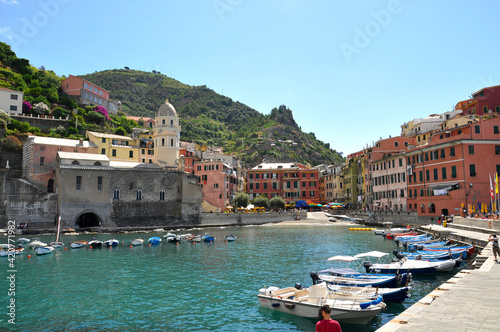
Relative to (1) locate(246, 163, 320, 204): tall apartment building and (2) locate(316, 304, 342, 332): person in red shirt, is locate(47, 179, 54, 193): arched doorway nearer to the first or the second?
(1) locate(246, 163, 320, 204): tall apartment building

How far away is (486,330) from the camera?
28.9 ft

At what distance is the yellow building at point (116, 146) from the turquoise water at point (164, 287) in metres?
37.1

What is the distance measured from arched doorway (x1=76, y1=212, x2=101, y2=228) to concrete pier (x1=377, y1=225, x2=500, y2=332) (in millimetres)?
55678

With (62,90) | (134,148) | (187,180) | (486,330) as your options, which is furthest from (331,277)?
(62,90)

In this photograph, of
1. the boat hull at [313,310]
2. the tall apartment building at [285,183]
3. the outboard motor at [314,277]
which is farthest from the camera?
the tall apartment building at [285,183]

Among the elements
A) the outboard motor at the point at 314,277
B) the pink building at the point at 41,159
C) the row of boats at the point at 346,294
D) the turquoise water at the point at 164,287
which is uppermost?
the pink building at the point at 41,159

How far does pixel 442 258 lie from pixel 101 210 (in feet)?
164

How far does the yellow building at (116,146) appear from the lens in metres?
70.8

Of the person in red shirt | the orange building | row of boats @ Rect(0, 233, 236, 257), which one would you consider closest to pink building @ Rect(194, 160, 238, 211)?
row of boats @ Rect(0, 233, 236, 257)

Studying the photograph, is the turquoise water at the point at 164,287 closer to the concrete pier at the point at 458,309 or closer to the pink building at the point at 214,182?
the concrete pier at the point at 458,309

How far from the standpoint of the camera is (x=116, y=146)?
72.4m

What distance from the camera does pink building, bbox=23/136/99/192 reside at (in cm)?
6034

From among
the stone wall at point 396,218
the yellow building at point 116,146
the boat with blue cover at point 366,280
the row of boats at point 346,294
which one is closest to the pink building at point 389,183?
the stone wall at point 396,218

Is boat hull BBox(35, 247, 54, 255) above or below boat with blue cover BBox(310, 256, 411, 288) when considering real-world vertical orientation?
below
